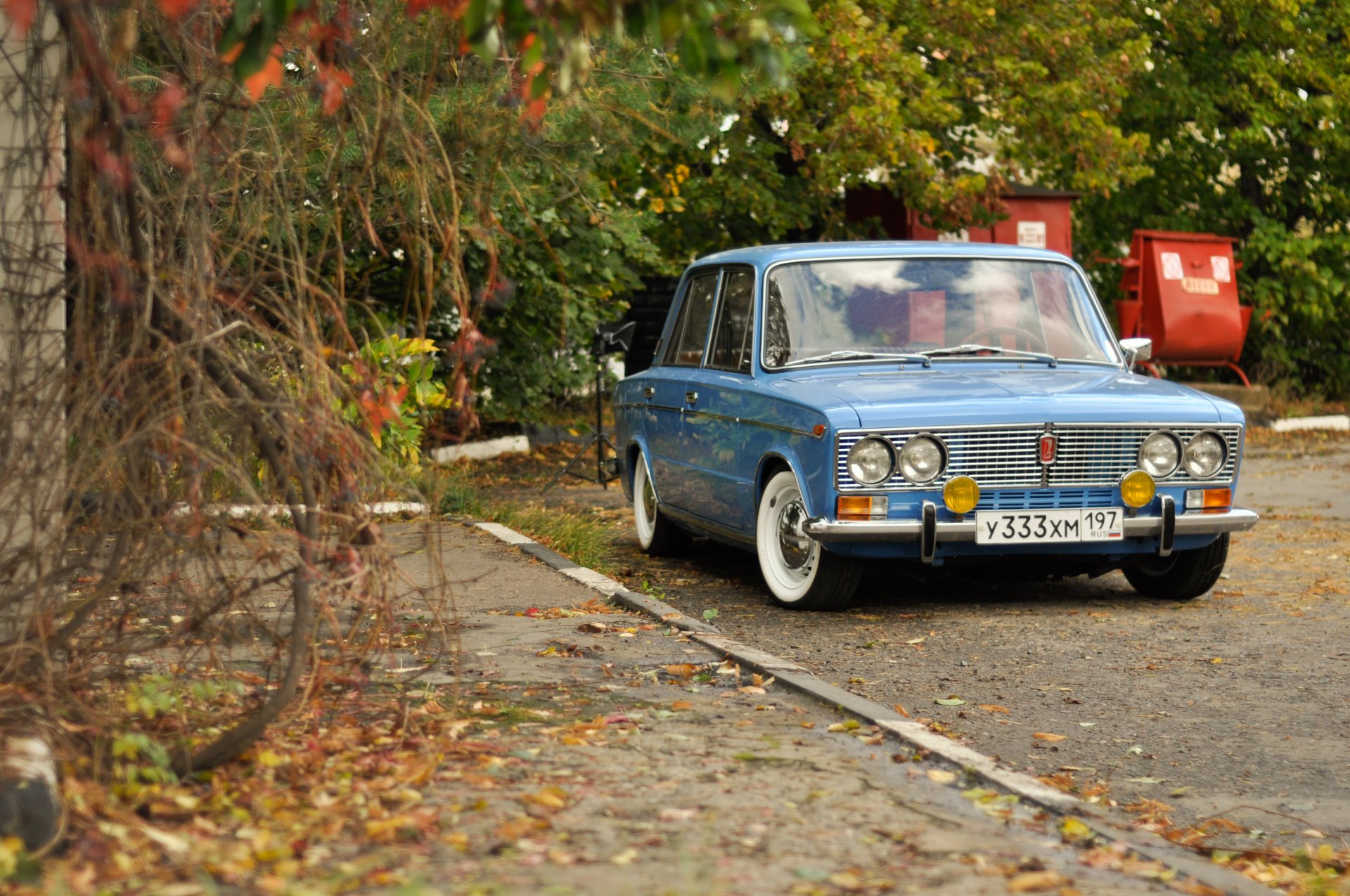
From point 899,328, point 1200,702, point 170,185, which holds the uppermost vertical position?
point 170,185

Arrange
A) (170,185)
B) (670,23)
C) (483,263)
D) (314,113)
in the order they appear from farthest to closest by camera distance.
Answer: (483,263), (314,113), (170,185), (670,23)

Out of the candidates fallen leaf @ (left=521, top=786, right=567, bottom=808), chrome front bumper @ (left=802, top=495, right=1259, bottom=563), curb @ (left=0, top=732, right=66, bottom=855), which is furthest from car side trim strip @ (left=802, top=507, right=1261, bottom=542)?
curb @ (left=0, top=732, right=66, bottom=855)

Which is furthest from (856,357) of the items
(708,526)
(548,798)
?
(548,798)

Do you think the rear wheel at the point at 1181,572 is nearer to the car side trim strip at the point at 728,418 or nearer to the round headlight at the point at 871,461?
the round headlight at the point at 871,461

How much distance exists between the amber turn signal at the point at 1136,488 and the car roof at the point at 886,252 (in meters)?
1.60

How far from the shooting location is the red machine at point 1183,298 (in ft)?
65.9

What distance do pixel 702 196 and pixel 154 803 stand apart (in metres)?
15.1

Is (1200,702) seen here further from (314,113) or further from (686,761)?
(314,113)

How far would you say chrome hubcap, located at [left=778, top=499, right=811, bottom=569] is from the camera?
26.6ft

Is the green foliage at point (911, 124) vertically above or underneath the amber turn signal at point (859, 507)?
above

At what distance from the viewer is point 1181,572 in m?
8.54

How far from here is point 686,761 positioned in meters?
4.87

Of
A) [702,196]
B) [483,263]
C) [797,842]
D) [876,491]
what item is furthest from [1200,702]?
[702,196]

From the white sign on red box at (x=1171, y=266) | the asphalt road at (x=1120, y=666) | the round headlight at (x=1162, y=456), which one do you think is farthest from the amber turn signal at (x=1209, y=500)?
the white sign on red box at (x=1171, y=266)
